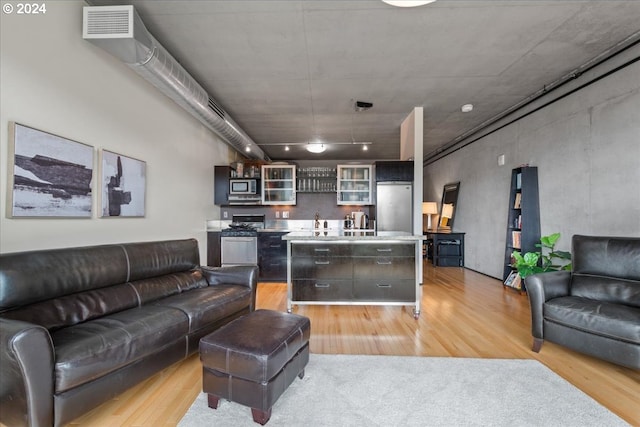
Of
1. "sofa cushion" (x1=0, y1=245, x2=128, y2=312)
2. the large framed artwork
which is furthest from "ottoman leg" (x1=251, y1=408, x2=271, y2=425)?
the large framed artwork

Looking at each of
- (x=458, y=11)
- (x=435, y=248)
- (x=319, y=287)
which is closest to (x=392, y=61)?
(x=458, y=11)

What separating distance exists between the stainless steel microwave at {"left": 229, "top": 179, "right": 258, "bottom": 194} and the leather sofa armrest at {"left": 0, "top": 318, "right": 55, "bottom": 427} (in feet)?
14.4

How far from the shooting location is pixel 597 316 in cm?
213

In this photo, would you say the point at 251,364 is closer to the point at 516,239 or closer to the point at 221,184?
the point at 221,184

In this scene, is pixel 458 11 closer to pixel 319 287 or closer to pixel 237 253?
pixel 319 287

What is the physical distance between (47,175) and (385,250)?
3.20 metres

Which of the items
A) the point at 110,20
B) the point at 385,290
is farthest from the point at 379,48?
the point at 385,290

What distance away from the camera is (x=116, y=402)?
1.78 m

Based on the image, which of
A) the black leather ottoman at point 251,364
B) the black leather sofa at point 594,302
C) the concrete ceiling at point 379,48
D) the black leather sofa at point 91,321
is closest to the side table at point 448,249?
the concrete ceiling at point 379,48

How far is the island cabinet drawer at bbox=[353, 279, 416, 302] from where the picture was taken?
130 inches

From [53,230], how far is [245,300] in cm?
166

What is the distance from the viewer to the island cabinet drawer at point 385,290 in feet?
10.9

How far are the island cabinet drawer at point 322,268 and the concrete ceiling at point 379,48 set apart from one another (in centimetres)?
235

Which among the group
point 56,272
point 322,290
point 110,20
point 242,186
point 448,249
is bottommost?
point 322,290
